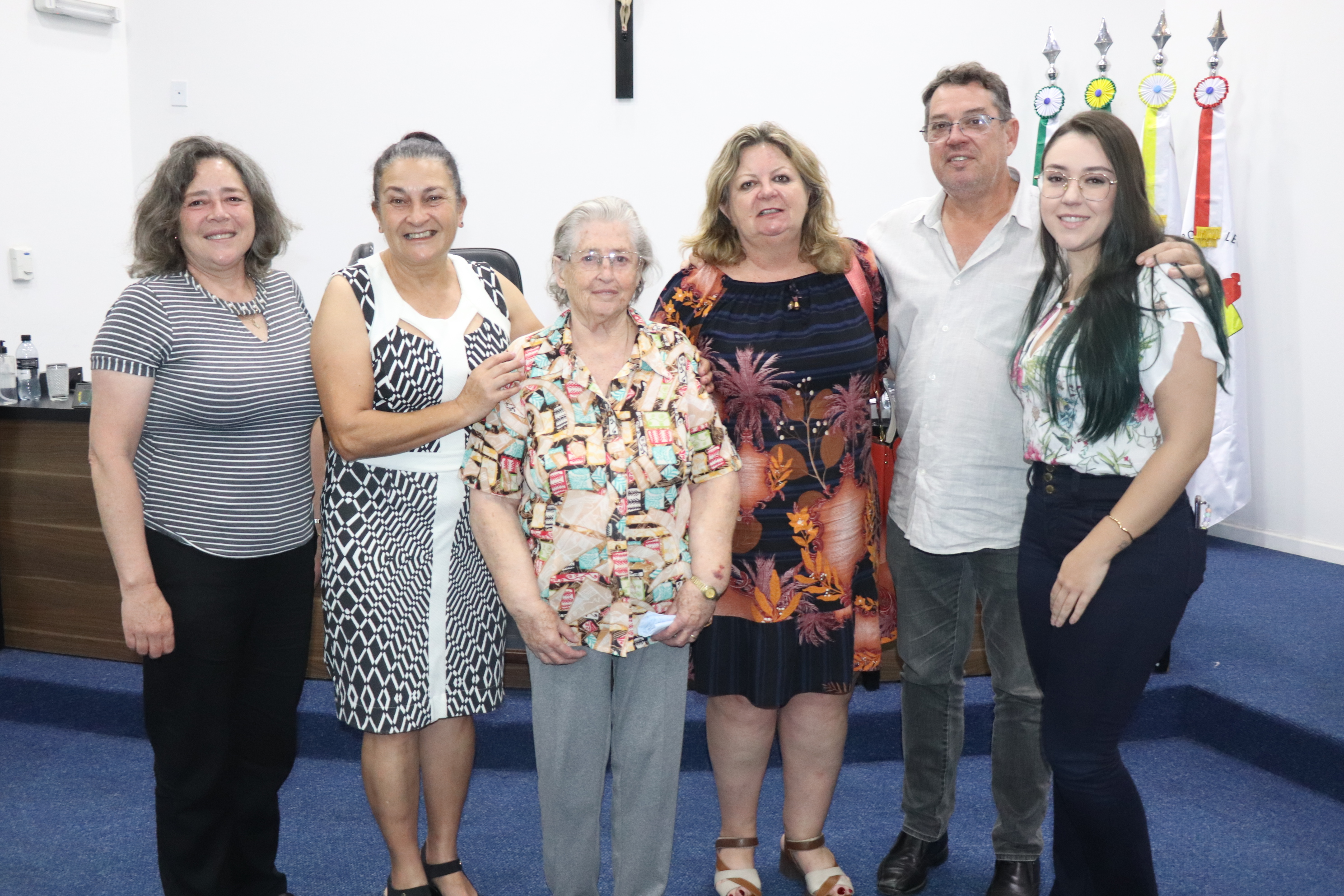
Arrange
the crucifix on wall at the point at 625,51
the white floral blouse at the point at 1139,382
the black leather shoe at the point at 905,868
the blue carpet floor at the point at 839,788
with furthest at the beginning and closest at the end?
the crucifix on wall at the point at 625,51, the blue carpet floor at the point at 839,788, the black leather shoe at the point at 905,868, the white floral blouse at the point at 1139,382

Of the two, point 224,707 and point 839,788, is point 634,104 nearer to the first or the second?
point 839,788

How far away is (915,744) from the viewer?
2.19 metres

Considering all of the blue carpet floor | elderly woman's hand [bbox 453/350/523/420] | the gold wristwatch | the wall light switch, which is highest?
the wall light switch

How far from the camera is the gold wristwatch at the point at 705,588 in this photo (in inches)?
70.4

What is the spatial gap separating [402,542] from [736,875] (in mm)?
961

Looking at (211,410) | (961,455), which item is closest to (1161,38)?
(961,455)

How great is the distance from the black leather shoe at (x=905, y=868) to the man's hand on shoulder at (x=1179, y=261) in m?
1.28

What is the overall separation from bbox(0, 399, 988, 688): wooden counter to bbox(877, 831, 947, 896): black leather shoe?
5.70 ft

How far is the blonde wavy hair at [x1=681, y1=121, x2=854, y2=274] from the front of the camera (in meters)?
1.96

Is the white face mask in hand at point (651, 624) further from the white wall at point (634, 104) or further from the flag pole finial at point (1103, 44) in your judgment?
the flag pole finial at point (1103, 44)

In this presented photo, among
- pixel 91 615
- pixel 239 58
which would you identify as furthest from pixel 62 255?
pixel 91 615

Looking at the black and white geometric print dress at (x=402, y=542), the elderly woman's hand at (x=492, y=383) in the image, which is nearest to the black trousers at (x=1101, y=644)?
the elderly woman's hand at (x=492, y=383)

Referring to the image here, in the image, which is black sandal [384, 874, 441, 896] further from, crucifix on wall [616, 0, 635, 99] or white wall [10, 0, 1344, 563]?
crucifix on wall [616, 0, 635, 99]

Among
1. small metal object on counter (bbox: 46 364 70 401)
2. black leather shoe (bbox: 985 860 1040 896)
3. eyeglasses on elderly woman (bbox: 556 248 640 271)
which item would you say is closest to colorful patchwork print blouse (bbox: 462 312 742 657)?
eyeglasses on elderly woman (bbox: 556 248 640 271)
